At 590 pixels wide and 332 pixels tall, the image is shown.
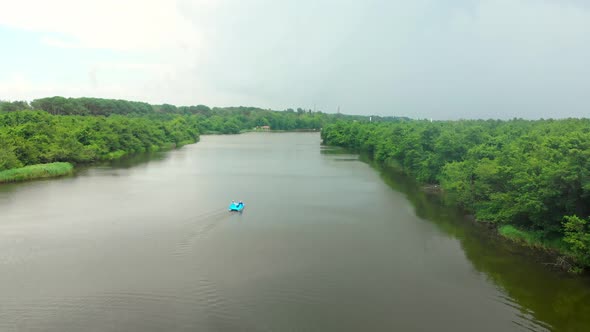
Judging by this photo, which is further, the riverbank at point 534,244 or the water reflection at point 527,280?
the riverbank at point 534,244

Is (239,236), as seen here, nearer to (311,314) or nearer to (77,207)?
(311,314)

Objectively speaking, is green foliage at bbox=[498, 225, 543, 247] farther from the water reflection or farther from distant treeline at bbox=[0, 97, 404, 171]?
distant treeline at bbox=[0, 97, 404, 171]

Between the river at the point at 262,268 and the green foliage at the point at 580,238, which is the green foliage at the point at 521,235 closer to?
the river at the point at 262,268

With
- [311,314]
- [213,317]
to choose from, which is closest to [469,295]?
[311,314]

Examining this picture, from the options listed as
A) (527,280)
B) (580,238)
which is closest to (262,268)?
(527,280)

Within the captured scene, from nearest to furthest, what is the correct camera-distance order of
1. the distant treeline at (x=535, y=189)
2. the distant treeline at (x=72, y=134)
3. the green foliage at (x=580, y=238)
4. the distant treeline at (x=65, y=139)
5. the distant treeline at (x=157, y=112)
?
1. the green foliage at (x=580, y=238)
2. the distant treeline at (x=535, y=189)
3. the distant treeline at (x=65, y=139)
4. the distant treeline at (x=72, y=134)
5. the distant treeline at (x=157, y=112)

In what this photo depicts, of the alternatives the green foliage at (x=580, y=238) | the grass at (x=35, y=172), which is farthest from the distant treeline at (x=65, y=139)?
the green foliage at (x=580, y=238)
